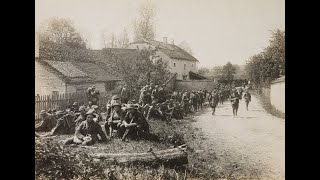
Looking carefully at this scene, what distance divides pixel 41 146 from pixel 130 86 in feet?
4.27

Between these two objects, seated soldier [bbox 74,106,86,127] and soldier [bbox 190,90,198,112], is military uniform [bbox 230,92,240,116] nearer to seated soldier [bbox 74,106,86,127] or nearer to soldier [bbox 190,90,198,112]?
soldier [bbox 190,90,198,112]

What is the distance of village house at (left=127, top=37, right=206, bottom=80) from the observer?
4457 mm

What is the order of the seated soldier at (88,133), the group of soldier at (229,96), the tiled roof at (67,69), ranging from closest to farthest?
the seated soldier at (88,133) < the tiled roof at (67,69) < the group of soldier at (229,96)

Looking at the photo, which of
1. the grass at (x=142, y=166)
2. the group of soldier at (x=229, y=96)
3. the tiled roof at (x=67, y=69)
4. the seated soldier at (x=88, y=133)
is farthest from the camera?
the group of soldier at (x=229, y=96)

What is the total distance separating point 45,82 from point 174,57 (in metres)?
1.62

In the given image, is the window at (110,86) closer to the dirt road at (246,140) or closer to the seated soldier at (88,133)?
the seated soldier at (88,133)

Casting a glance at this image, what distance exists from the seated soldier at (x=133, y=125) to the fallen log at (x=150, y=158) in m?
0.24

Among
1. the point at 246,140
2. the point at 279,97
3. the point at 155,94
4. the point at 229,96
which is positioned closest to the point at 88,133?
the point at 155,94

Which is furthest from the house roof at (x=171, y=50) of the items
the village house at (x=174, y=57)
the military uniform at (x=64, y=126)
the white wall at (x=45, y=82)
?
the military uniform at (x=64, y=126)

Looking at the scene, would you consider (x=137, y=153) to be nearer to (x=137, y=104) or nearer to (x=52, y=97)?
(x=137, y=104)

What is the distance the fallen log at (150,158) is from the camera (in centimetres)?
418

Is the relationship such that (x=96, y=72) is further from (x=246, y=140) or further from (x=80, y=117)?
(x=246, y=140)

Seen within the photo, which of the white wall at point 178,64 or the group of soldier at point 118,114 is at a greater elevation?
the white wall at point 178,64

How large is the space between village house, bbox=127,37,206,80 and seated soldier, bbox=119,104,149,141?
0.69 m
